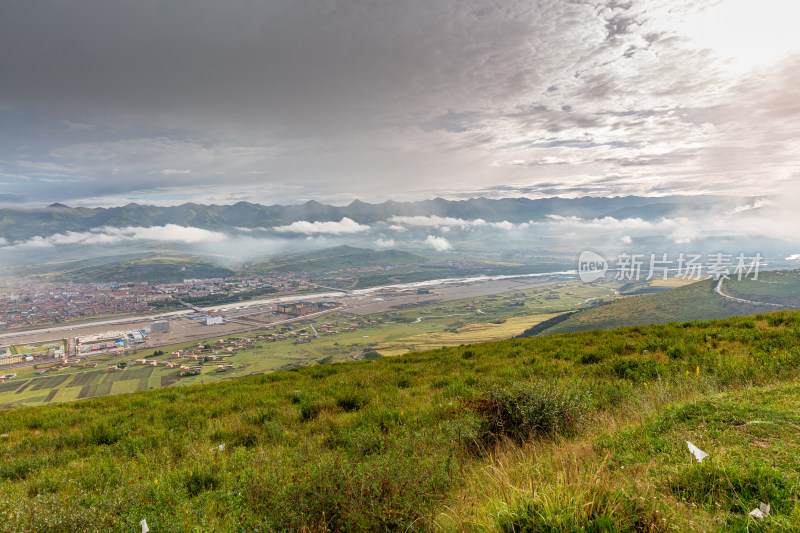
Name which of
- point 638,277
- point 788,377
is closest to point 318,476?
point 788,377

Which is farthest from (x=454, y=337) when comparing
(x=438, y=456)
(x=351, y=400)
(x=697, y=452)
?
(x=697, y=452)

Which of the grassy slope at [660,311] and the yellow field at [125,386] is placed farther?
the grassy slope at [660,311]

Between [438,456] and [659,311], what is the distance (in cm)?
8486

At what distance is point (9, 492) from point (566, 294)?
174 metres

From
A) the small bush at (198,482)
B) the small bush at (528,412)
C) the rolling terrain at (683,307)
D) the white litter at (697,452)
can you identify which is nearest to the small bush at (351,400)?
the small bush at (528,412)

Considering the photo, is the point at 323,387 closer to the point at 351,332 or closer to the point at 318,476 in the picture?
the point at 318,476

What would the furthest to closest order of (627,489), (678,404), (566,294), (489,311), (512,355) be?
(566,294), (489,311), (512,355), (678,404), (627,489)

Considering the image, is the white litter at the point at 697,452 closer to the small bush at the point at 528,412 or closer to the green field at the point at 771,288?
the small bush at the point at 528,412

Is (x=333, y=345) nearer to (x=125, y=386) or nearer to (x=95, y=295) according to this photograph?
(x=125, y=386)

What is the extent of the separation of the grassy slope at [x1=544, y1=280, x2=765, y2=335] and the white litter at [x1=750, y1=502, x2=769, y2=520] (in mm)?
64959

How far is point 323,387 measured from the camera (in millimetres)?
9703

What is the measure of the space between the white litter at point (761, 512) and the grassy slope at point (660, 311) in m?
65.0

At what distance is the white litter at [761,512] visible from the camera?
2.38 metres

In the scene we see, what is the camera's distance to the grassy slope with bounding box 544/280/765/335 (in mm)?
62062
